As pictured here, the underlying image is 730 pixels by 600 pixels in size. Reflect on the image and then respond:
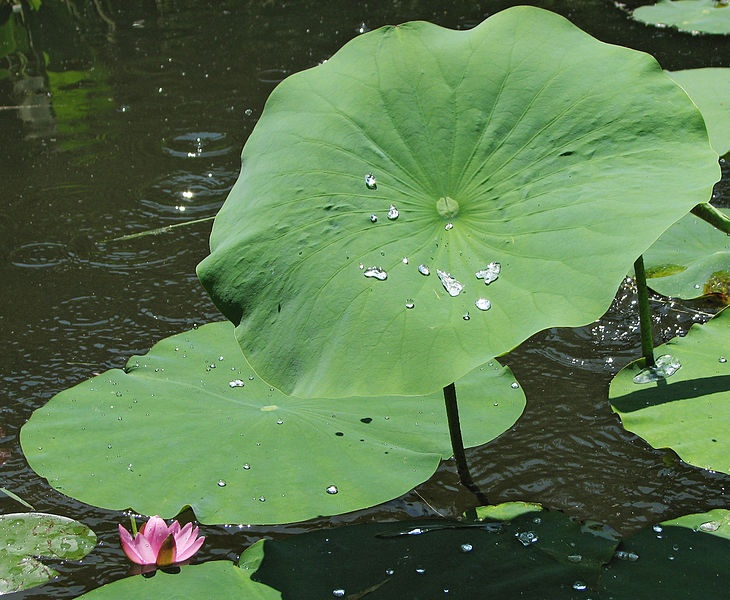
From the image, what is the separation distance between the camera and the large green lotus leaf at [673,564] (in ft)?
3.56

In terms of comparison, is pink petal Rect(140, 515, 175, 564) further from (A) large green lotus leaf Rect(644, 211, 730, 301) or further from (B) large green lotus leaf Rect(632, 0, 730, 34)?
(B) large green lotus leaf Rect(632, 0, 730, 34)

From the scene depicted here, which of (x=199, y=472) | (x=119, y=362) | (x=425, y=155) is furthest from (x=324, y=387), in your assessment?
(x=119, y=362)

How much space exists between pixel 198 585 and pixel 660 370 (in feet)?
2.71

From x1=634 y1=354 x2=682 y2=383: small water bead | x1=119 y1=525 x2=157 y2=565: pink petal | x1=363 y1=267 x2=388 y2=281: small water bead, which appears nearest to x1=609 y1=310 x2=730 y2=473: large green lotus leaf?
x1=634 y1=354 x2=682 y2=383: small water bead

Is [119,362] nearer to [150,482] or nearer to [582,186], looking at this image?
[150,482]

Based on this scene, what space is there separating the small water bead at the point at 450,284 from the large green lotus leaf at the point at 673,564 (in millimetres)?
411

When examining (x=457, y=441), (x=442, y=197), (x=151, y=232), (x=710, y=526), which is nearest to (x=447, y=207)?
(x=442, y=197)

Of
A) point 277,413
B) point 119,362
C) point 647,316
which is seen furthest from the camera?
point 119,362

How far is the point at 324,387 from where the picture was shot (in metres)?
1.16

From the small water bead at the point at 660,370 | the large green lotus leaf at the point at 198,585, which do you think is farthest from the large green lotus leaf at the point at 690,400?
the large green lotus leaf at the point at 198,585

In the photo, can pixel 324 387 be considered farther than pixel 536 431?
No

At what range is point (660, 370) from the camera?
149 centimetres

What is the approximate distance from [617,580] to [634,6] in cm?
363

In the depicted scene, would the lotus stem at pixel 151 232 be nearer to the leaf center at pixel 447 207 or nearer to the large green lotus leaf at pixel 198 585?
the leaf center at pixel 447 207
